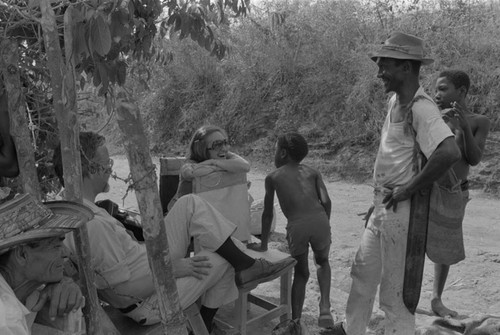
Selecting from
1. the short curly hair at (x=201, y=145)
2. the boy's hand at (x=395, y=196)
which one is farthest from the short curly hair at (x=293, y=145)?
the boy's hand at (x=395, y=196)

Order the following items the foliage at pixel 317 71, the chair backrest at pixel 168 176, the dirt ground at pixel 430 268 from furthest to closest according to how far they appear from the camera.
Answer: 1. the foliage at pixel 317 71
2. the chair backrest at pixel 168 176
3. the dirt ground at pixel 430 268

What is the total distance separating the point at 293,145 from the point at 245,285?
1048mm

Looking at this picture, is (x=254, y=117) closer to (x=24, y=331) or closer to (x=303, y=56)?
(x=303, y=56)

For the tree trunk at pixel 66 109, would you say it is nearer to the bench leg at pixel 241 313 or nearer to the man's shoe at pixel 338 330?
the bench leg at pixel 241 313

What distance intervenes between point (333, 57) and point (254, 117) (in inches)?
79.7

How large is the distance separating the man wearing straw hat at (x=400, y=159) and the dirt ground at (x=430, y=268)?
73 centimetres

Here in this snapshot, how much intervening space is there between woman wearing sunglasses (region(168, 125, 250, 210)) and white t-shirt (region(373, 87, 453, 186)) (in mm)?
1133

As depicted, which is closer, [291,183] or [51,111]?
[51,111]

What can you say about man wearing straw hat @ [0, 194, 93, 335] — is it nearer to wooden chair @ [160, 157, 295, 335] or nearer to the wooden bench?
the wooden bench

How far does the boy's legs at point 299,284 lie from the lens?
12.3 ft

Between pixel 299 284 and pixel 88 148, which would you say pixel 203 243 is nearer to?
pixel 88 148

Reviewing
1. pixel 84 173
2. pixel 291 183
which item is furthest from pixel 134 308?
pixel 291 183

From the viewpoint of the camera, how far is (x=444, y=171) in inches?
108

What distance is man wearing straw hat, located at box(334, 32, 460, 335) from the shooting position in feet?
9.06
